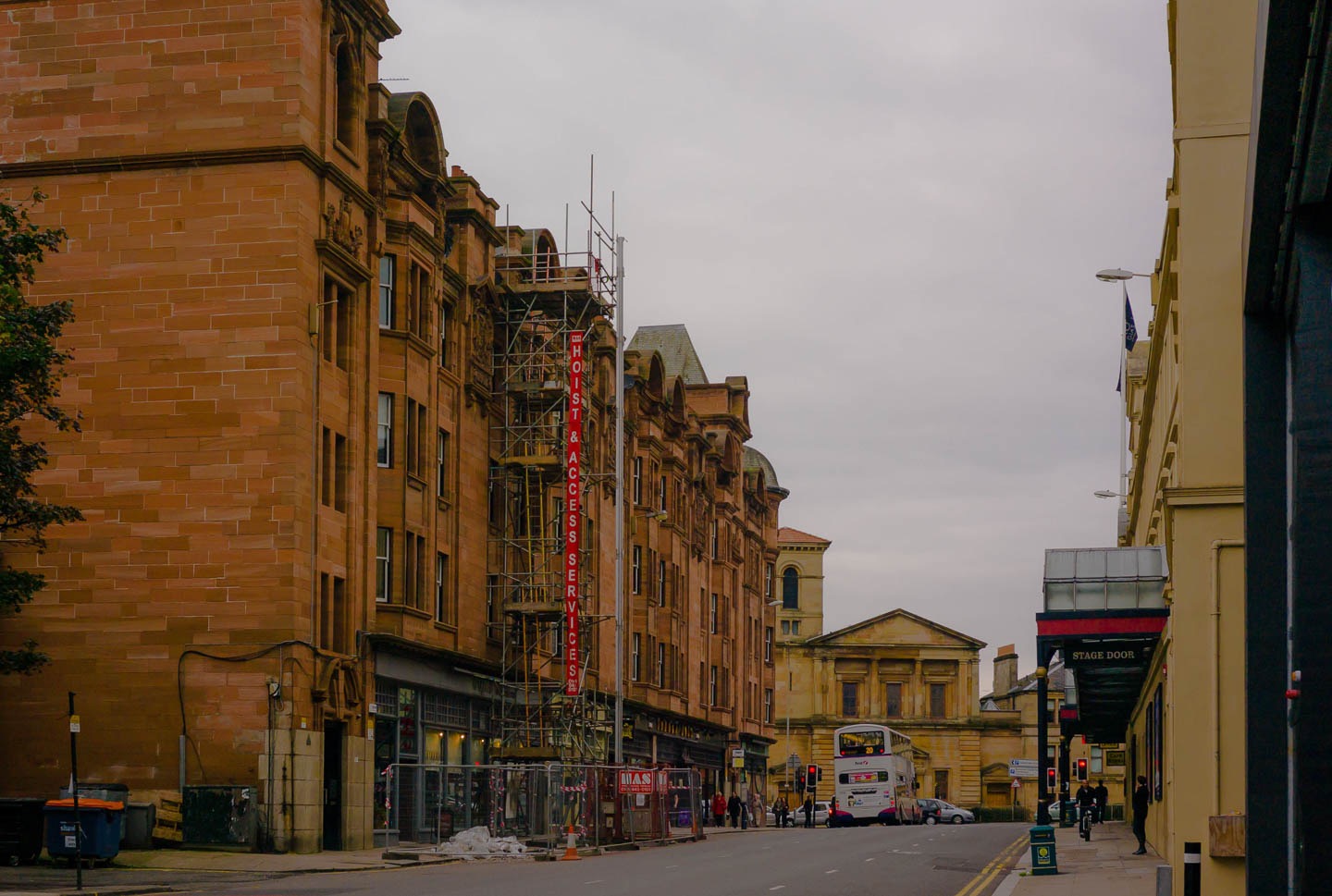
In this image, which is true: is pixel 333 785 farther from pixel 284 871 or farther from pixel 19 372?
pixel 19 372

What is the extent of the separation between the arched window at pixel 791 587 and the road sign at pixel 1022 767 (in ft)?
89.9

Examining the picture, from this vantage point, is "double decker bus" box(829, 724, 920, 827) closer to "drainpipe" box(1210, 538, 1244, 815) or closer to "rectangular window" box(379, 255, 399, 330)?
"rectangular window" box(379, 255, 399, 330)

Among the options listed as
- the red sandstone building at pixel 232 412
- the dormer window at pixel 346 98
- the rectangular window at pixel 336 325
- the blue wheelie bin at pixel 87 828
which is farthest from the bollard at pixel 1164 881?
the dormer window at pixel 346 98

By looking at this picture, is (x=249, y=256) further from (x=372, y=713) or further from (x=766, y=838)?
(x=766, y=838)

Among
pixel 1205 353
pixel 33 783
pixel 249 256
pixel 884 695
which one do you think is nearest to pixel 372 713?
pixel 33 783

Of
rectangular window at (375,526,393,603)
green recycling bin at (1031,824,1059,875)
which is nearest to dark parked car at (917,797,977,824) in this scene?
rectangular window at (375,526,393,603)

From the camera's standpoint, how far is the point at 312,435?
117 feet

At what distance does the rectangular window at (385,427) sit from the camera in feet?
133

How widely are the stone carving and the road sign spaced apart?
5897cm

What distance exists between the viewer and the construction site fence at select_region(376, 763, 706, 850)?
36719 millimetres

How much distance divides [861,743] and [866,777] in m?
1.53

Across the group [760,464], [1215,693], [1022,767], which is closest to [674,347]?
[760,464]

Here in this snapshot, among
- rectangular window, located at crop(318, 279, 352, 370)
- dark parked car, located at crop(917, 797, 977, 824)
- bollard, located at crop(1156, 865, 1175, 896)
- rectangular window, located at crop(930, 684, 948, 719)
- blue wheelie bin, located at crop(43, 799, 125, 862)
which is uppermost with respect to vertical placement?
rectangular window, located at crop(318, 279, 352, 370)

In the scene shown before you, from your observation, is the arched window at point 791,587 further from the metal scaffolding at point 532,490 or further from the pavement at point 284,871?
the pavement at point 284,871
